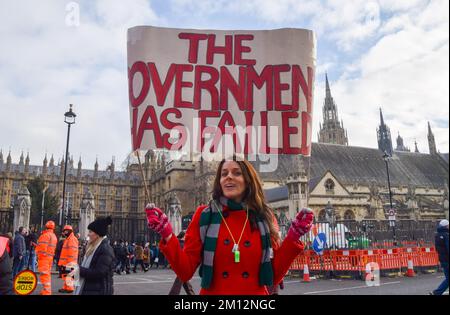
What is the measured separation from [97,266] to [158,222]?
249 cm

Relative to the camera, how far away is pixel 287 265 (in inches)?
99.7

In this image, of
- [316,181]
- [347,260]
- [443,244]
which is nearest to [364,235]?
[347,260]

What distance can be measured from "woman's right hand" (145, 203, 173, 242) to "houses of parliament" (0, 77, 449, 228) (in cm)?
3218

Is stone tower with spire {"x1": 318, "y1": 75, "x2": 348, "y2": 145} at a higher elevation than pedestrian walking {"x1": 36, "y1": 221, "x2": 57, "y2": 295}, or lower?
higher

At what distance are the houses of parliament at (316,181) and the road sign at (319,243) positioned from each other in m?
19.1

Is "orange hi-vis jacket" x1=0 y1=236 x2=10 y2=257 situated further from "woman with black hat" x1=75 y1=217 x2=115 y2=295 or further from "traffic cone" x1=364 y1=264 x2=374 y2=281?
"traffic cone" x1=364 y1=264 x2=374 y2=281

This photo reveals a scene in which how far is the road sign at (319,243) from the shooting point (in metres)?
14.3

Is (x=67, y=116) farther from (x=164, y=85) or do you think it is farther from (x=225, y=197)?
(x=225, y=197)

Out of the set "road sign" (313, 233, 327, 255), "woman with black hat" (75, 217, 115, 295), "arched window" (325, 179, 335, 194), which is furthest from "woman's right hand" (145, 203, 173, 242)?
"arched window" (325, 179, 335, 194)

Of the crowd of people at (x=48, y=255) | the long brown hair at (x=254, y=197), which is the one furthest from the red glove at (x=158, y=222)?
the crowd of people at (x=48, y=255)

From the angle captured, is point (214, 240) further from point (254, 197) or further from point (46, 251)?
point (46, 251)

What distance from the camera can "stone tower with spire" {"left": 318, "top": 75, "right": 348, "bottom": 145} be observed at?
83750mm

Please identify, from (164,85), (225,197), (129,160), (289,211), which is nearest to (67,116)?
(164,85)
